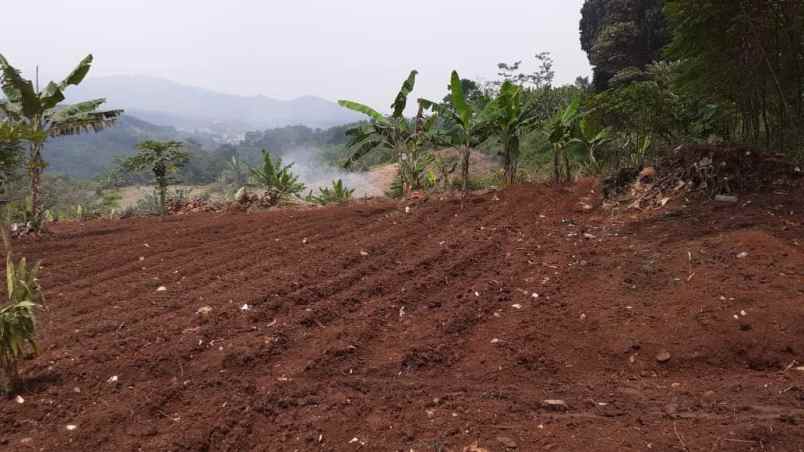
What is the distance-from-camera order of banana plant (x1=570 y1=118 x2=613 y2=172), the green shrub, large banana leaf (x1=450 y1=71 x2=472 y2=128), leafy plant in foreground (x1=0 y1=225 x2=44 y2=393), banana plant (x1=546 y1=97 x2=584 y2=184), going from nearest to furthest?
leafy plant in foreground (x1=0 y1=225 x2=44 y2=393), large banana leaf (x1=450 y1=71 x2=472 y2=128), banana plant (x1=546 y1=97 x2=584 y2=184), banana plant (x1=570 y1=118 x2=613 y2=172), the green shrub

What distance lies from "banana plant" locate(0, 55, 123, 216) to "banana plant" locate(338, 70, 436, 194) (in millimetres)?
4540

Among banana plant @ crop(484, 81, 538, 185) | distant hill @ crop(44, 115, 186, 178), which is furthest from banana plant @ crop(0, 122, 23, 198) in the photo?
distant hill @ crop(44, 115, 186, 178)

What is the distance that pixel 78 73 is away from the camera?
934cm

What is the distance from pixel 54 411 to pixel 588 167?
9729 mm

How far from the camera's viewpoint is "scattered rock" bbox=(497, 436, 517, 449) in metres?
2.50

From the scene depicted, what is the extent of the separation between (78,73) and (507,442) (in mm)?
9918

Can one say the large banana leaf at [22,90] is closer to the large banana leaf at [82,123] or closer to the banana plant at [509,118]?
the large banana leaf at [82,123]

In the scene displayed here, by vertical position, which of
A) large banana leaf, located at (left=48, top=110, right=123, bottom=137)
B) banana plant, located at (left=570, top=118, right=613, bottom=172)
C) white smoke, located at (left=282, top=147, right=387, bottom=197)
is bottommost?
white smoke, located at (left=282, top=147, right=387, bottom=197)

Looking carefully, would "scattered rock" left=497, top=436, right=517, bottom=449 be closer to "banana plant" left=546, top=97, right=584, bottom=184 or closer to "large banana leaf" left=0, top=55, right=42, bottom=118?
"banana plant" left=546, top=97, right=584, bottom=184

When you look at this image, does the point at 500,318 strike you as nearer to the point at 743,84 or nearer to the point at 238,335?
the point at 238,335

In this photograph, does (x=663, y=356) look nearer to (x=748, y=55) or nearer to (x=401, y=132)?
(x=748, y=55)

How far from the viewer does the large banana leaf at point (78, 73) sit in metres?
9.06

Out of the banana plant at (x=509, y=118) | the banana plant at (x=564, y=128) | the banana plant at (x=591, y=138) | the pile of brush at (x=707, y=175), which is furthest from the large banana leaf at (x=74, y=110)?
the pile of brush at (x=707, y=175)

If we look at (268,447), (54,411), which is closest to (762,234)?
(268,447)
